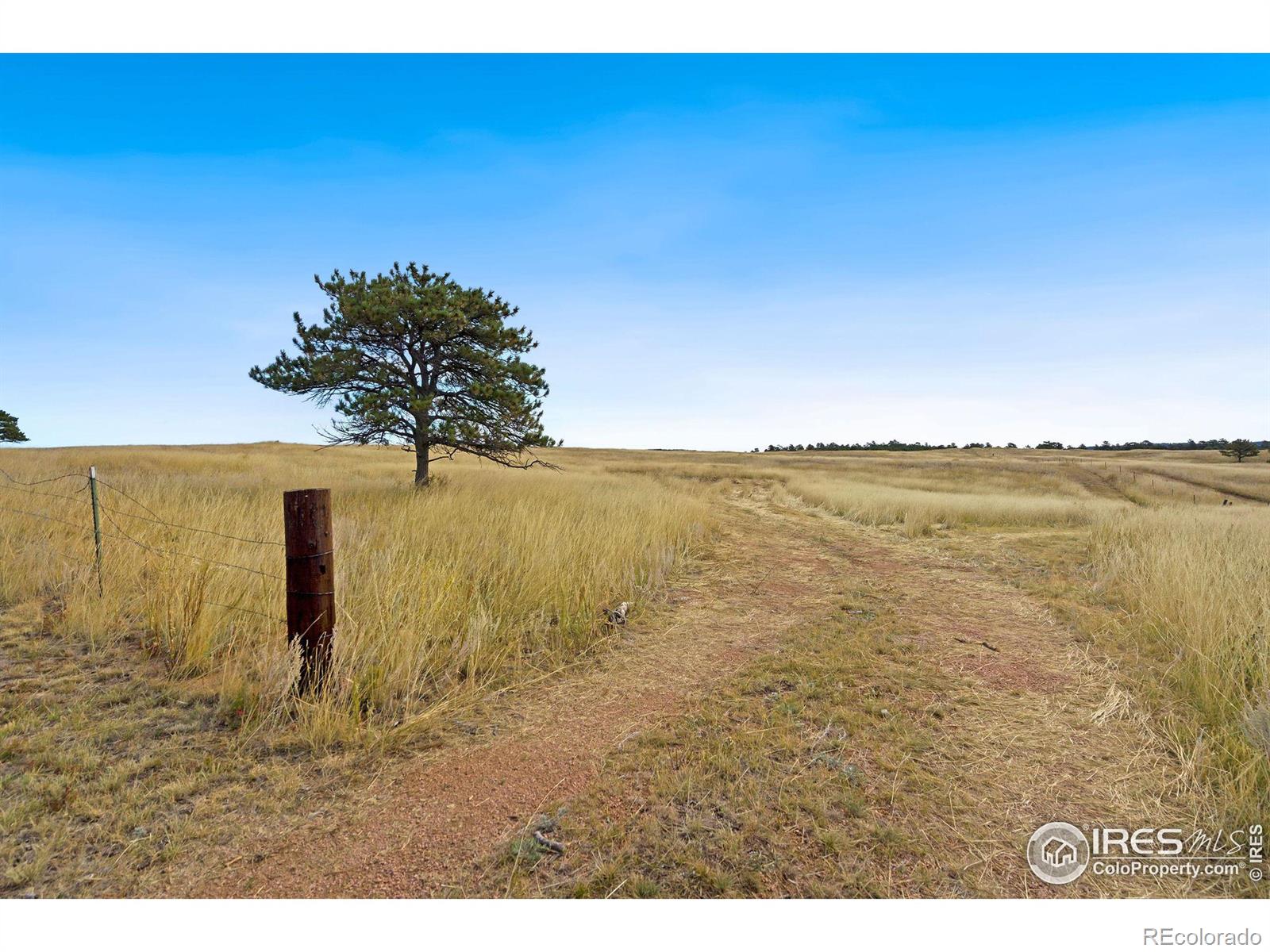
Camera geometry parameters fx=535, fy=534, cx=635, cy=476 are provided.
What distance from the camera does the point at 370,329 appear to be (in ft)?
43.1

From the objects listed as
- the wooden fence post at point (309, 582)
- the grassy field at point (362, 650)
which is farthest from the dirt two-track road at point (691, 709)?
the wooden fence post at point (309, 582)

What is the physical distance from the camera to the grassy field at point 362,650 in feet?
8.97

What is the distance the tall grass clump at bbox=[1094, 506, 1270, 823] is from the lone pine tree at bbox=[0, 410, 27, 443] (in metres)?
55.6

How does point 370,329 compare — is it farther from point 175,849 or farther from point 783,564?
point 175,849

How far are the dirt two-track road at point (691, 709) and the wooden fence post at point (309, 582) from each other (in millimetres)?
1059

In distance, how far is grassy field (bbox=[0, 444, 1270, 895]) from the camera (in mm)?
2734

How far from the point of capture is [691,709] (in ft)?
13.0

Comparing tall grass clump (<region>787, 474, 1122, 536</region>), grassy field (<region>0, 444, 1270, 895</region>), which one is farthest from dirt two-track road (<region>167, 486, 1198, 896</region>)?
tall grass clump (<region>787, 474, 1122, 536</region>)

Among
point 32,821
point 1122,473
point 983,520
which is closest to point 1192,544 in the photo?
point 983,520

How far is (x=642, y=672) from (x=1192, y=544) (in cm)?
856

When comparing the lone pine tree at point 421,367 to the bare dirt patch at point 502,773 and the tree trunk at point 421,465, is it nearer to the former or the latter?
the tree trunk at point 421,465

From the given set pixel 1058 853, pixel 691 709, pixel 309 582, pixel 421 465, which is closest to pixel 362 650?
pixel 309 582

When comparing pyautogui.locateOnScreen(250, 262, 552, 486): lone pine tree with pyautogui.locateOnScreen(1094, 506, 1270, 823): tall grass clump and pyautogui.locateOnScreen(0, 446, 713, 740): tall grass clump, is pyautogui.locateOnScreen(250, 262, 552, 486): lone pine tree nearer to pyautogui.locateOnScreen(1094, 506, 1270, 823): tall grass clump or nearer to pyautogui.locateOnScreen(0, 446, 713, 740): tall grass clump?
pyautogui.locateOnScreen(0, 446, 713, 740): tall grass clump

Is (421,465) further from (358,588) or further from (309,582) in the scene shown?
(309,582)
